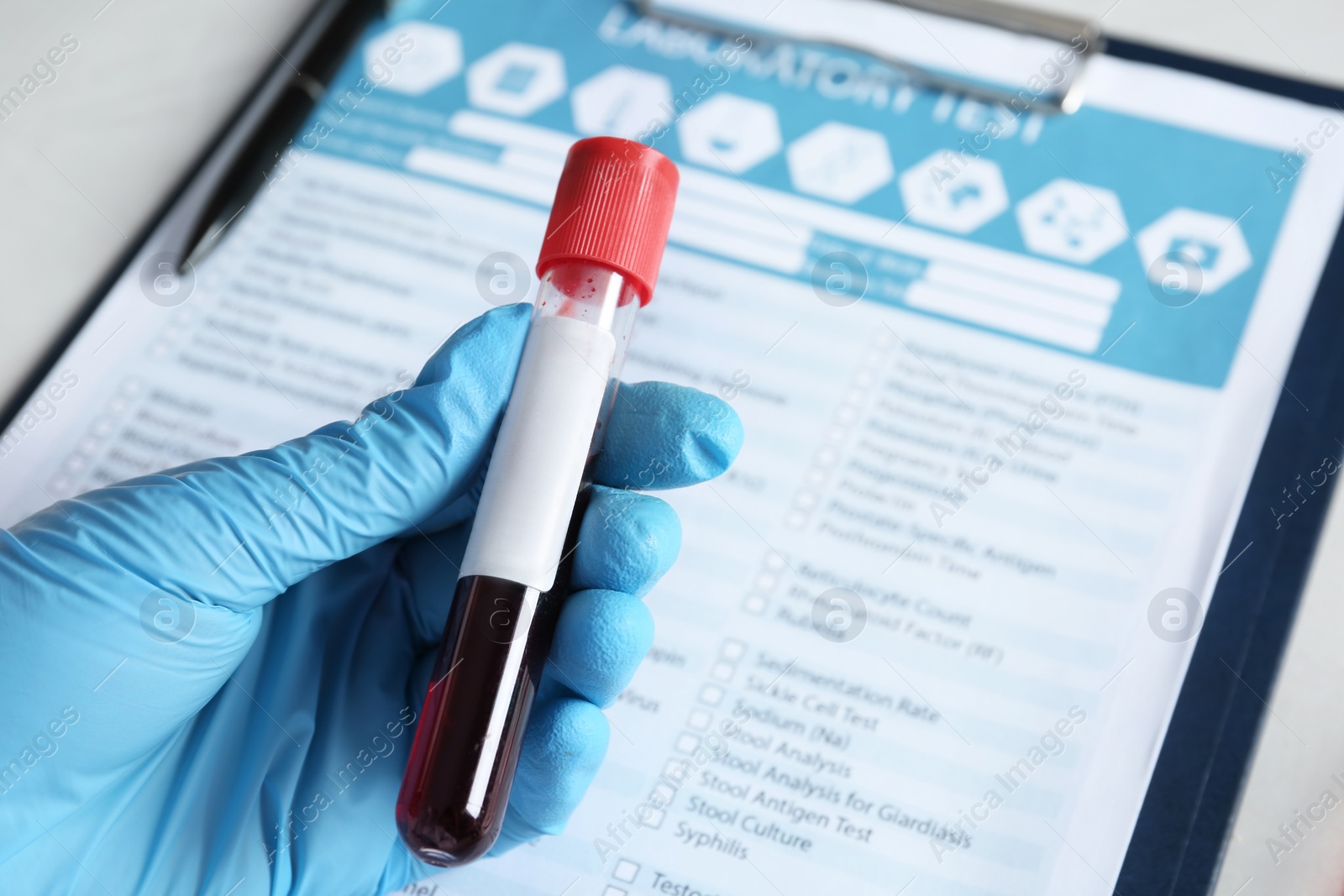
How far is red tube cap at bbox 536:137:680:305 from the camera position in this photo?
15.8 inches

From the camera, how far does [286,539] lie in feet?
1.47

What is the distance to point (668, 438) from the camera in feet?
1.50

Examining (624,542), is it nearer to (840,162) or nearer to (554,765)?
(554,765)

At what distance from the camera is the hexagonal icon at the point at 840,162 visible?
2.00ft

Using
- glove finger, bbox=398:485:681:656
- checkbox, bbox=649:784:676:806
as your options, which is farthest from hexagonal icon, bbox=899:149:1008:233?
checkbox, bbox=649:784:676:806

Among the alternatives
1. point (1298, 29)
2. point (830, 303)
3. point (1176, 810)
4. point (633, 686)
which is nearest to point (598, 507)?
point (633, 686)

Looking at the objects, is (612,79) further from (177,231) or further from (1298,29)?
(1298,29)

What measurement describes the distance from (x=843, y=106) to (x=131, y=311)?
1.71 ft

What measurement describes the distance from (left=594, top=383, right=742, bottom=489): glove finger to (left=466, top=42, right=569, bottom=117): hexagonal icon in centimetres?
30

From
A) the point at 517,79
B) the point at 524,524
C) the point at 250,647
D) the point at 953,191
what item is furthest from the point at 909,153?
the point at 250,647

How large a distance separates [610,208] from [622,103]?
28 centimetres

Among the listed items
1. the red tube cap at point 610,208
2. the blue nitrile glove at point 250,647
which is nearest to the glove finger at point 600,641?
the blue nitrile glove at point 250,647

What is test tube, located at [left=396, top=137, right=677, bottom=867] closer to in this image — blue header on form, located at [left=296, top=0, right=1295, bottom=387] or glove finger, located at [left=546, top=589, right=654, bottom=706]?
glove finger, located at [left=546, top=589, right=654, bottom=706]

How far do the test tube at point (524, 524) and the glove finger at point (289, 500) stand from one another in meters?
0.05
